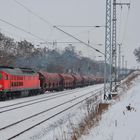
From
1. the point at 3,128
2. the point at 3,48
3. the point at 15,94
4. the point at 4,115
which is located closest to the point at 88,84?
the point at 3,48

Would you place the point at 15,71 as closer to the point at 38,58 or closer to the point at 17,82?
the point at 17,82

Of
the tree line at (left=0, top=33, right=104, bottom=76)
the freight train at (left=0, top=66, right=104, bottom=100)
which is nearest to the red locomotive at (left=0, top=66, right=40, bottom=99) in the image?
the freight train at (left=0, top=66, right=104, bottom=100)

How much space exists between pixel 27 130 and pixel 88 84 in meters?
75.4

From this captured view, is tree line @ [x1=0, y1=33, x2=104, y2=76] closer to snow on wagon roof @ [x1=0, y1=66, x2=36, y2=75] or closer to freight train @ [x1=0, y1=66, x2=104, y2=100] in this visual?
freight train @ [x1=0, y1=66, x2=104, y2=100]

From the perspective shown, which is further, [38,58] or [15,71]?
[38,58]

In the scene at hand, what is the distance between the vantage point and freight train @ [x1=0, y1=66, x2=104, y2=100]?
37938mm

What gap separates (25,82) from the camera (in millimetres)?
44094

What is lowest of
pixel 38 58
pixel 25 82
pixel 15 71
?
pixel 25 82

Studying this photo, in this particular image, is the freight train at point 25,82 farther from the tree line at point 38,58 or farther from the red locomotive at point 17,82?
the tree line at point 38,58

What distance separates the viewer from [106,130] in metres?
11.2

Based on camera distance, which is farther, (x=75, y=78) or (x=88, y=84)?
(x=88, y=84)

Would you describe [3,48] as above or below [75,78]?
above

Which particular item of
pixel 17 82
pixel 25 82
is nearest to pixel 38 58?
pixel 25 82

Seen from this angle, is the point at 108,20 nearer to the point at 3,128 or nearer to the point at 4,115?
the point at 4,115
